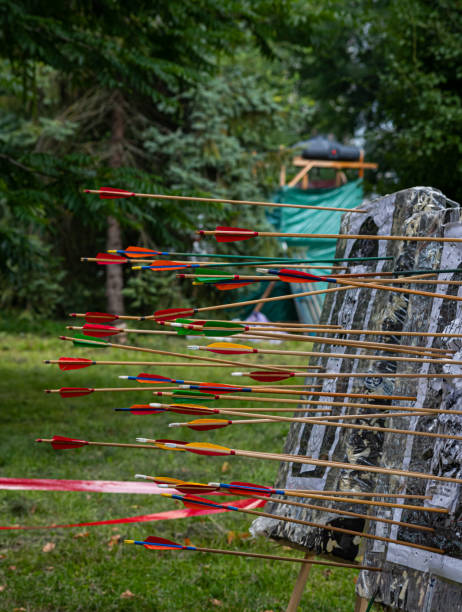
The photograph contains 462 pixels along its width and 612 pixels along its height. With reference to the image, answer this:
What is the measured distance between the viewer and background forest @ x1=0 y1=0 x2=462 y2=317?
646cm

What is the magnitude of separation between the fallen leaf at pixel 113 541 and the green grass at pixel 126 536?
19mm

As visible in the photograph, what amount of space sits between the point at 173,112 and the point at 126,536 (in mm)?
10915

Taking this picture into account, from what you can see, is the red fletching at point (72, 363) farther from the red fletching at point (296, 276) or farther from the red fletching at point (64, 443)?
the red fletching at point (296, 276)

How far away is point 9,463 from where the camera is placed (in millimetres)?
5805

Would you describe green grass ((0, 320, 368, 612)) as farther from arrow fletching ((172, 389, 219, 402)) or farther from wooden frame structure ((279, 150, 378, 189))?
wooden frame structure ((279, 150, 378, 189))

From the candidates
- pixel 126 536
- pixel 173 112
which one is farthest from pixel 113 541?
pixel 173 112

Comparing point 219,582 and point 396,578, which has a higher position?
point 396,578

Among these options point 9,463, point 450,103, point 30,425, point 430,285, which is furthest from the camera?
point 450,103

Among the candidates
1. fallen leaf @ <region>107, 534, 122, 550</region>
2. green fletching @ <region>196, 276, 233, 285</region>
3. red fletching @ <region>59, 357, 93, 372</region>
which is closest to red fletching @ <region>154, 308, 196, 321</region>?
green fletching @ <region>196, 276, 233, 285</region>

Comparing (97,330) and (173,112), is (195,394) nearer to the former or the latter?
(97,330)

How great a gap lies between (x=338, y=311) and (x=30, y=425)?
5.43 metres

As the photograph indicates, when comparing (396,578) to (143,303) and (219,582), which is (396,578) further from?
(143,303)

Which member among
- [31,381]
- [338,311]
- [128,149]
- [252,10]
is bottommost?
[31,381]

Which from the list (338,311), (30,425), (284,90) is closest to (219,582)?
(338,311)
